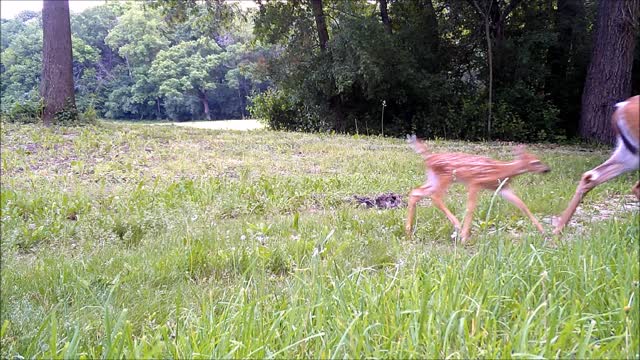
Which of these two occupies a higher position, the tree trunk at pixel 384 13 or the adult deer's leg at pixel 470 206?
the tree trunk at pixel 384 13

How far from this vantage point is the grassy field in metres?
1.58

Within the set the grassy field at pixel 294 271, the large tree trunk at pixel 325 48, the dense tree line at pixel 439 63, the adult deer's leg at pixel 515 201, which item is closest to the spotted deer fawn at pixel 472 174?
the adult deer's leg at pixel 515 201

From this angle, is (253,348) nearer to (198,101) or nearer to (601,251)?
(601,251)

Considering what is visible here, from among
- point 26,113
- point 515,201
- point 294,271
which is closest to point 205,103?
point 26,113

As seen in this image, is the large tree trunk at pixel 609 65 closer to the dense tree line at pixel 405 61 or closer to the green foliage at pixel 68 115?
the dense tree line at pixel 405 61

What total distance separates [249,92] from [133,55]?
11.3 metres

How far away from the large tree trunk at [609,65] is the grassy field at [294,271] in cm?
316

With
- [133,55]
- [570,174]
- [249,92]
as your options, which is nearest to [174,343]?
[570,174]

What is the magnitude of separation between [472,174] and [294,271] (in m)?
1.05

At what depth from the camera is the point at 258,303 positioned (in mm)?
1853

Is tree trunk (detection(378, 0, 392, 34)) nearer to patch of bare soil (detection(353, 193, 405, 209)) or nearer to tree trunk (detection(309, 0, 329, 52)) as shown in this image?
tree trunk (detection(309, 0, 329, 52))

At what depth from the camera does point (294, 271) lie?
8.39 ft

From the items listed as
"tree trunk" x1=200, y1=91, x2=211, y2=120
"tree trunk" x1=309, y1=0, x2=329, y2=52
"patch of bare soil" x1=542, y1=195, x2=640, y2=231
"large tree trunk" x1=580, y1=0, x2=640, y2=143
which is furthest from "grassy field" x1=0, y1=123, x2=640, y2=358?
"tree trunk" x1=309, y1=0, x2=329, y2=52

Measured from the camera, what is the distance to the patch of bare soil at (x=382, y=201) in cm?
434
